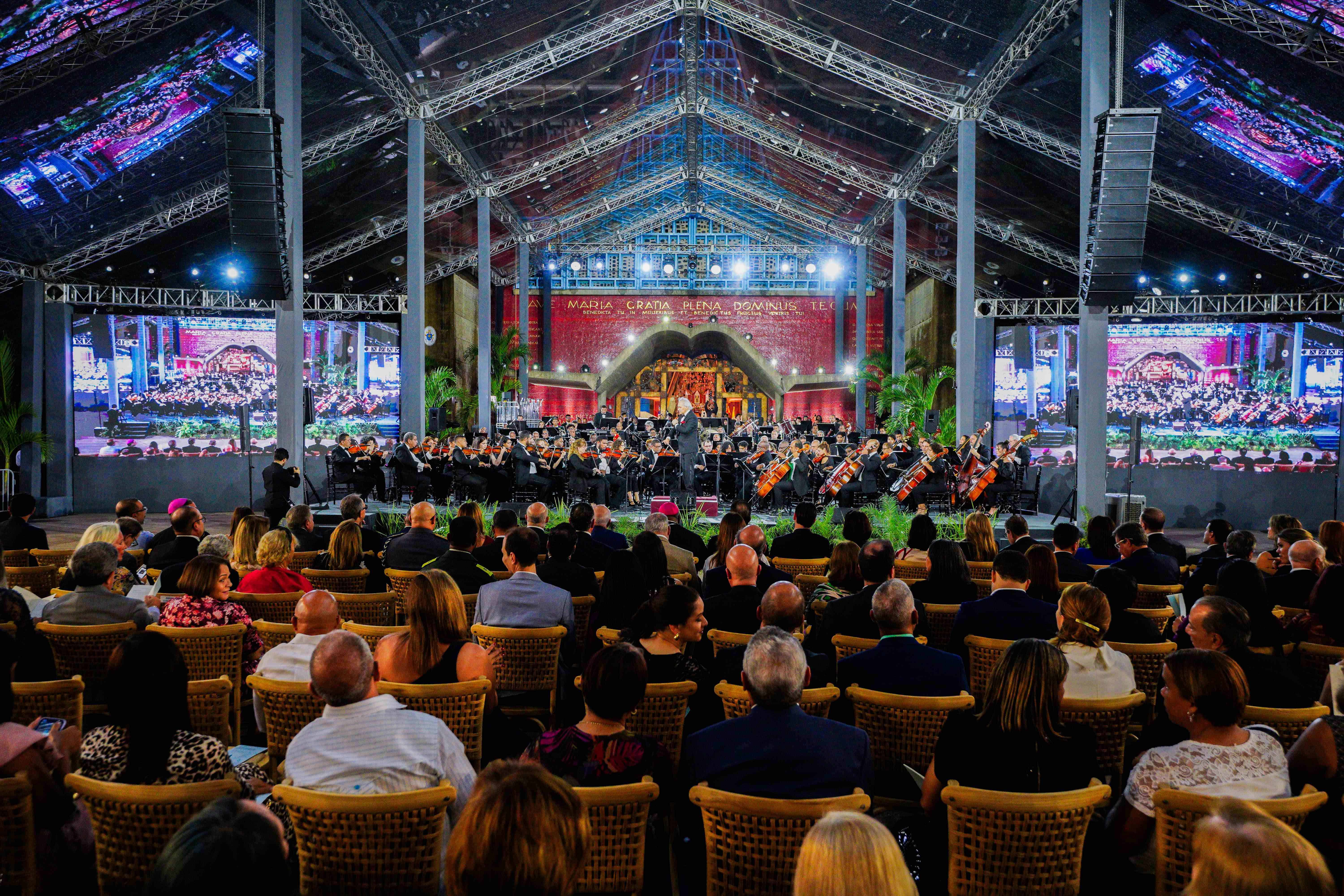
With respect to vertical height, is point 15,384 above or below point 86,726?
above

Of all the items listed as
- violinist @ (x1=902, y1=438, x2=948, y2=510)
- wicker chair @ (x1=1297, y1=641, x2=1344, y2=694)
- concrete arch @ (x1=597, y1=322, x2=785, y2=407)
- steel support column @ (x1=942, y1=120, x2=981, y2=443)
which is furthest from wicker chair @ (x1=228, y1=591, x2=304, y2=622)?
concrete arch @ (x1=597, y1=322, x2=785, y2=407)

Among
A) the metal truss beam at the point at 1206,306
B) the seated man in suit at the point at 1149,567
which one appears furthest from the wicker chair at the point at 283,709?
the metal truss beam at the point at 1206,306

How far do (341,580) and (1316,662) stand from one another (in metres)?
5.09

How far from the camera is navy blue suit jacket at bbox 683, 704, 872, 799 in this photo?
243cm

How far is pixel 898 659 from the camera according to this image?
3.34 meters

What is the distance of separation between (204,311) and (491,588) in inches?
636

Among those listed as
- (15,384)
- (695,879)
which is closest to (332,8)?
(15,384)

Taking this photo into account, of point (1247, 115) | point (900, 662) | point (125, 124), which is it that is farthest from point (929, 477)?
point (125, 124)

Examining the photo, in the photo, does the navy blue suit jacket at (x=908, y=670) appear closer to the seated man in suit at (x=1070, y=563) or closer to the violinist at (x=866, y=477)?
the seated man in suit at (x=1070, y=563)

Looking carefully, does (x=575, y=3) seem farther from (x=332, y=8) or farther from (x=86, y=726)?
(x=86, y=726)

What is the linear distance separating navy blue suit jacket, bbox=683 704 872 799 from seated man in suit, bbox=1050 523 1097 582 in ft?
9.61

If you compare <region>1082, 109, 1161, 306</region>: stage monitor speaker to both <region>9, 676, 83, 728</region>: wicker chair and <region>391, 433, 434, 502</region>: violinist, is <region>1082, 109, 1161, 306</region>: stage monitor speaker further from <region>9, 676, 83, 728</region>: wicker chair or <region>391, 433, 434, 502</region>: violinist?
<region>391, 433, 434, 502</region>: violinist

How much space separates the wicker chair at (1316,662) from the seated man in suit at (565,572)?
3.36 m

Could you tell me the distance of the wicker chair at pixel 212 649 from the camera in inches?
150
